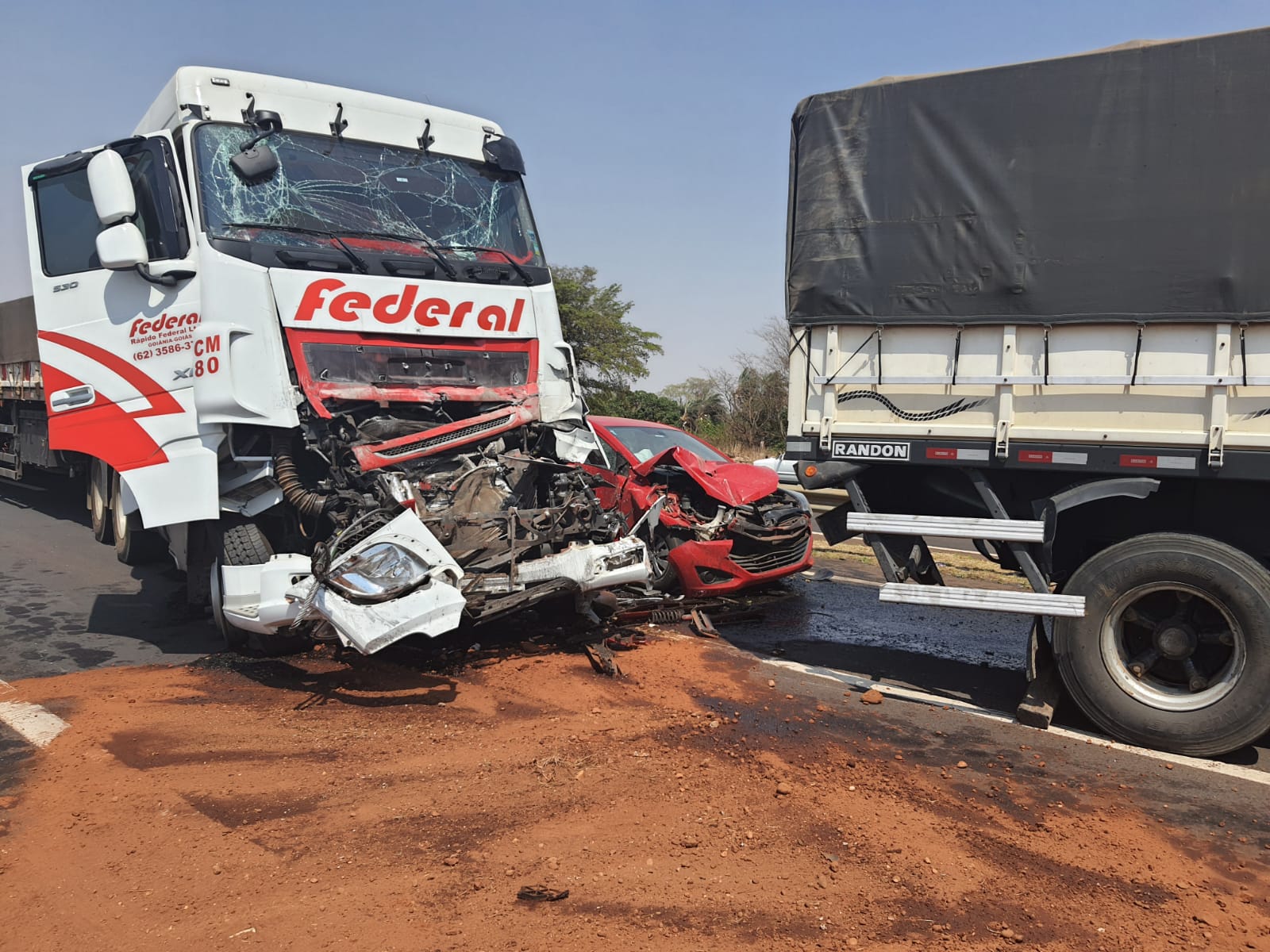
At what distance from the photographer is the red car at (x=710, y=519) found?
779cm

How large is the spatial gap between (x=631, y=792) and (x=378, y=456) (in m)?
2.74

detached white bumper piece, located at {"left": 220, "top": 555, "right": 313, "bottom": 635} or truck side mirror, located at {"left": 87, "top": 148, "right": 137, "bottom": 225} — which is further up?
truck side mirror, located at {"left": 87, "top": 148, "right": 137, "bottom": 225}

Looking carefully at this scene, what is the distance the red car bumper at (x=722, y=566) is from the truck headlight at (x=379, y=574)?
→ 3.09 m

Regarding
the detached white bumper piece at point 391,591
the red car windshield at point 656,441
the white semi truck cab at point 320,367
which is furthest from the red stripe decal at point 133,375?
the red car windshield at point 656,441

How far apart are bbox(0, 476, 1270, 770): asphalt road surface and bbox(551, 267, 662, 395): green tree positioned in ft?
72.8

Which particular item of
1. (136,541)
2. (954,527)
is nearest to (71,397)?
(136,541)

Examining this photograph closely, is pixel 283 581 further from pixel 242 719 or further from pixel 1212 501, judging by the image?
pixel 1212 501

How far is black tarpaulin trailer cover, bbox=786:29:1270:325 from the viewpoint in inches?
187

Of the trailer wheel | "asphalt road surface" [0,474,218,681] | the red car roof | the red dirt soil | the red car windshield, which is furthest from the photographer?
the red car roof

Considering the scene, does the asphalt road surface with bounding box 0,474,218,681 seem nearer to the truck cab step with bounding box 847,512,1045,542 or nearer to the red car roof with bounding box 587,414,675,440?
the red car roof with bounding box 587,414,675,440

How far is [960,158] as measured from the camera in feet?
17.9

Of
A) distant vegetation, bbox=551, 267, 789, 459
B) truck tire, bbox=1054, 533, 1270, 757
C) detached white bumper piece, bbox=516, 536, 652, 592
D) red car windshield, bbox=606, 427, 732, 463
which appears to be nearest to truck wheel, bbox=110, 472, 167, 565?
detached white bumper piece, bbox=516, 536, 652, 592

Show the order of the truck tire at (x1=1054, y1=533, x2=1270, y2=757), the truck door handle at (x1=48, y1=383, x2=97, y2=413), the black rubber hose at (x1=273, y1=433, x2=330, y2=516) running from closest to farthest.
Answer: the truck tire at (x1=1054, y1=533, x2=1270, y2=757)
the black rubber hose at (x1=273, y1=433, x2=330, y2=516)
the truck door handle at (x1=48, y1=383, x2=97, y2=413)

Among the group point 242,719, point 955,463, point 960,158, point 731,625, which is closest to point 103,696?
point 242,719
